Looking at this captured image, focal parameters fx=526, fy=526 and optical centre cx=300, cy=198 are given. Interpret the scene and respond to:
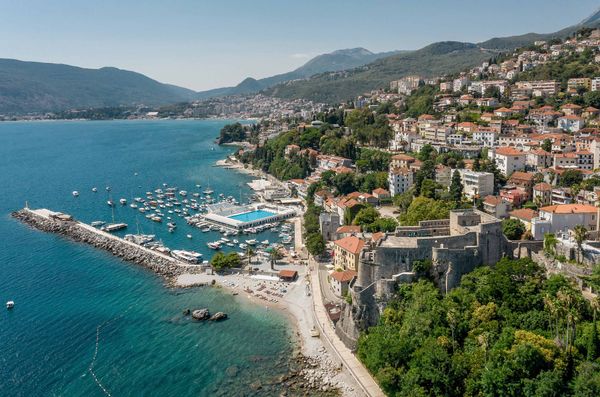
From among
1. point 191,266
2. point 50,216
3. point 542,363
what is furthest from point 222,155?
point 542,363

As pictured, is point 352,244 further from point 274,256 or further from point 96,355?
point 96,355

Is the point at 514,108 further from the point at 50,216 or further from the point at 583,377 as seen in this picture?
the point at 50,216

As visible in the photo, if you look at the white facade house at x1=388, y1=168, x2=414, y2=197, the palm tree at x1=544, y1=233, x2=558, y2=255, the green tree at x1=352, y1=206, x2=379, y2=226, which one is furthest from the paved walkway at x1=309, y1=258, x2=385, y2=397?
the white facade house at x1=388, y1=168, x2=414, y2=197

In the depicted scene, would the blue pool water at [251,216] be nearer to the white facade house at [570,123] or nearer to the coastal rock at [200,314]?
the coastal rock at [200,314]

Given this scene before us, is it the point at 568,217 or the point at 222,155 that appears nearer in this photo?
the point at 568,217

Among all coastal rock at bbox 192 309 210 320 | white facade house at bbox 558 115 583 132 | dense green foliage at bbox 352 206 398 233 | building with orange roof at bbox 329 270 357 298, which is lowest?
coastal rock at bbox 192 309 210 320

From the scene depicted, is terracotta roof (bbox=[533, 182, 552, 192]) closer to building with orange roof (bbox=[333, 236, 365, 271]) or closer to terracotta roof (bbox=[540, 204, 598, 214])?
terracotta roof (bbox=[540, 204, 598, 214])

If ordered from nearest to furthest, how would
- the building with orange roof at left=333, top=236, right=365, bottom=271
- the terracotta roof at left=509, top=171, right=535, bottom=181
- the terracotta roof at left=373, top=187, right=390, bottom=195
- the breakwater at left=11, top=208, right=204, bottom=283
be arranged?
the building with orange roof at left=333, top=236, right=365, bottom=271
the breakwater at left=11, top=208, right=204, bottom=283
the terracotta roof at left=509, top=171, right=535, bottom=181
the terracotta roof at left=373, top=187, right=390, bottom=195
